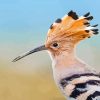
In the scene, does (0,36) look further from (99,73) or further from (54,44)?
(99,73)

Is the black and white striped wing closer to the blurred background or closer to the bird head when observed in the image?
the blurred background

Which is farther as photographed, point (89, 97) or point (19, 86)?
point (19, 86)

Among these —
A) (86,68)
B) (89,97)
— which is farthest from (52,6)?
(89,97)

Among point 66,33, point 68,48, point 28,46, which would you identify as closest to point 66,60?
point 68,48

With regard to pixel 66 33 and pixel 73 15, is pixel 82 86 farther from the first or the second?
pixel 73 15

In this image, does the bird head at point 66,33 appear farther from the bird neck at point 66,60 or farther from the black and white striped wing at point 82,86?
the black and white striped wing at point 82,86

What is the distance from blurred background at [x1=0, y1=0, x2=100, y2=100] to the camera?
3.96 metres

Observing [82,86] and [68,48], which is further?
[68,48]

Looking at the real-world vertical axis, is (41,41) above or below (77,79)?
above

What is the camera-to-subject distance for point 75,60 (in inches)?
155

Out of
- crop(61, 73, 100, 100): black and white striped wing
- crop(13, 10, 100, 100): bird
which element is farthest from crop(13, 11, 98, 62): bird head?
crop(61, 73, 100, 100): black and white striped wing

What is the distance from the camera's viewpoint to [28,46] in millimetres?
3977

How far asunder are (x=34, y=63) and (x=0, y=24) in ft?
1.48

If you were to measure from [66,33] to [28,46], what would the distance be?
0.35m
